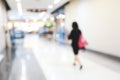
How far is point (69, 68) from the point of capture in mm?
6000

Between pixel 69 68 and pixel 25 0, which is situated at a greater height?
pixel 25 0

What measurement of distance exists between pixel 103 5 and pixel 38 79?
555 cm

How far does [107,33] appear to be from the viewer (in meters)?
8.30

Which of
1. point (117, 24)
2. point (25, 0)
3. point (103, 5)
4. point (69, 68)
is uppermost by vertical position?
point (25, 0)

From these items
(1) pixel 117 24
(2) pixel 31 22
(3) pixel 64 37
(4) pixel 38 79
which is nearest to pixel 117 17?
(1) pixel 117 24

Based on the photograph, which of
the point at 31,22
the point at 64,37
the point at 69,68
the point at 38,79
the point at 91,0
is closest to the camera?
the point at 38,79

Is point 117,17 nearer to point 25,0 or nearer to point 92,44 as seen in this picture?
point 92,44

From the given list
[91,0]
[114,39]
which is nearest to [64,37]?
[91,0]

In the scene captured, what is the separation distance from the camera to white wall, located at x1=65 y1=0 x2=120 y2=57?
25.1ft

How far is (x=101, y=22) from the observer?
8938 millimetres

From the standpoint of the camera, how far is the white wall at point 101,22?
7.64 meters

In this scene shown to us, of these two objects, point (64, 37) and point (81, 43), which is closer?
point (81, 43)

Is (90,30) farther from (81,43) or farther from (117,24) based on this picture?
(81,43)

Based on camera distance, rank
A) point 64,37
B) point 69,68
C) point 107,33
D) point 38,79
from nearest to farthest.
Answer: point 38,79 → point 69,68 → point 107,33 → point 64,37
